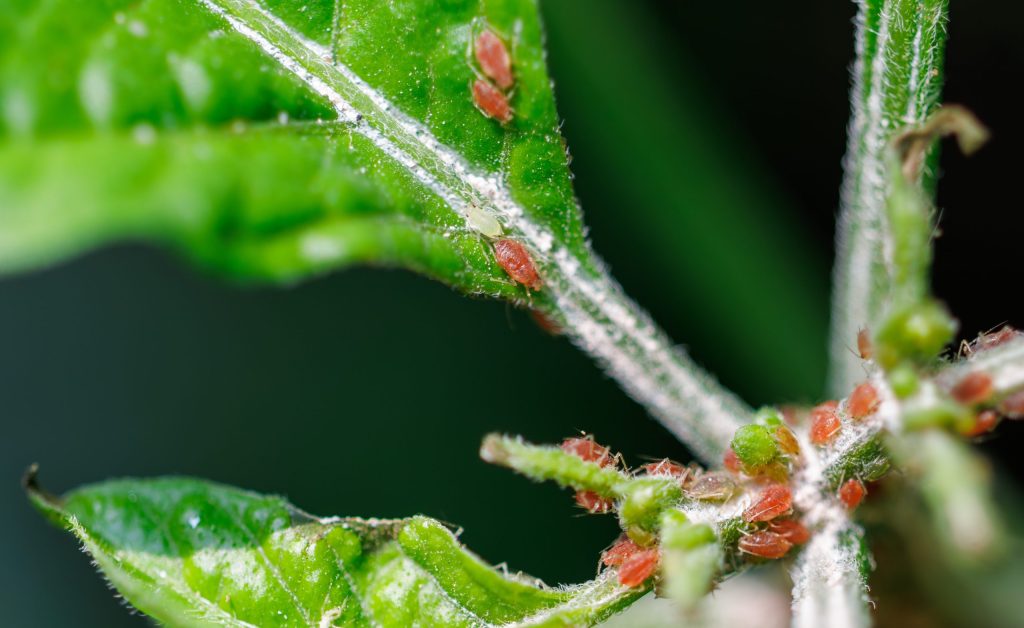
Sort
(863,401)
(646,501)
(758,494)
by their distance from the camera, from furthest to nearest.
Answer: (758,494) → (863,401) → (646,501)

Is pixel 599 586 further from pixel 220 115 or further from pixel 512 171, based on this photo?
pixel 220 115

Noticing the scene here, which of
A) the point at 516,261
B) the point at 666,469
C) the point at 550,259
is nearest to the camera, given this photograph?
the point at 666,469

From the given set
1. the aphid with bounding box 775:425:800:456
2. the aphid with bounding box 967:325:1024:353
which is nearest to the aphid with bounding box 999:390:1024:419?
the aphid with bounding box 967:325:1024:353

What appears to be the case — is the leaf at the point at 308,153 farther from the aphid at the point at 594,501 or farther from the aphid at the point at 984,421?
the aphid at the point at 984,421

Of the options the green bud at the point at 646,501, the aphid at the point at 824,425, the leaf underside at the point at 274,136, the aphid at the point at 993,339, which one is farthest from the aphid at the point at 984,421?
the leaf underside at the point at 274,136

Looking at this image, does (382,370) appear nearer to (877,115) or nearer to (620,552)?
(620,552)

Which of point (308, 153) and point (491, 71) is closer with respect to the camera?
point (308, 153)

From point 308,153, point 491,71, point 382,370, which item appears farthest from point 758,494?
point 382,370

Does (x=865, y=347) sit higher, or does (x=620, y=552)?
(x=865, y=347)
